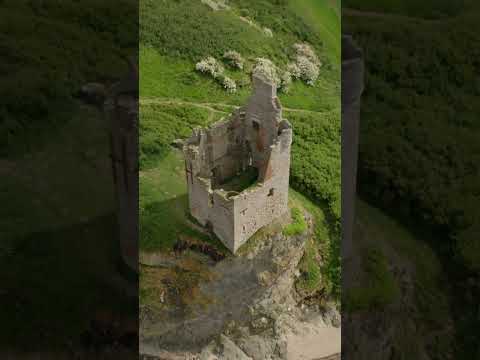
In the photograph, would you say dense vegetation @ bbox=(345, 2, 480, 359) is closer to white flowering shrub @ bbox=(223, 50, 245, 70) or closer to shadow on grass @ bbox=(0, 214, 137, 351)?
white flowering shrub @ bbox=(223, 50, 245, 70)

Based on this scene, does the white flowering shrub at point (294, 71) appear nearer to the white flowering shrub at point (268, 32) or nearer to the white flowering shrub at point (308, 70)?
the white flowering shrub at point (308, 70)

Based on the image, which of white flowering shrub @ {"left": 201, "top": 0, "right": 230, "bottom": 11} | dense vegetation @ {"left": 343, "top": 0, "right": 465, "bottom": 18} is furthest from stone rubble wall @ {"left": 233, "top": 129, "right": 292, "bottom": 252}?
dense vegetation @ {"left": 343, "top": 0, "right": 465, "bottom": 18}

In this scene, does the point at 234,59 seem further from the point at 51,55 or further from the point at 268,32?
the point at 51,55

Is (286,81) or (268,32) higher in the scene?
(268,32)

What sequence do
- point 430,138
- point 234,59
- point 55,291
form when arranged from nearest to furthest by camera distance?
point 55,291 → point 430,138 → point 234,59

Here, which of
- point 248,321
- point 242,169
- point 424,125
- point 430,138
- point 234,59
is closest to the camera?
point 248,321

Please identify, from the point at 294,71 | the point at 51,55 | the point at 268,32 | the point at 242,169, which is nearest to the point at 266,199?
the point at 242,169

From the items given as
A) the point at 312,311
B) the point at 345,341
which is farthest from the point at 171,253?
the point at 345,341
